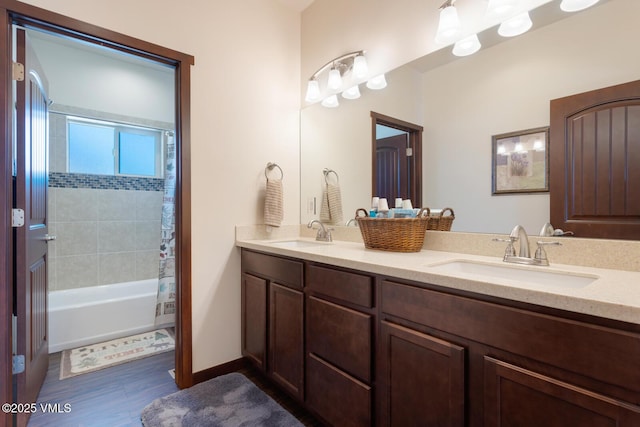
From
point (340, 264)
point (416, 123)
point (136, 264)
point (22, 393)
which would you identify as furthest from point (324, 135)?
point (136, 264)

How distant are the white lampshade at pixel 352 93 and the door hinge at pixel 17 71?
180cm

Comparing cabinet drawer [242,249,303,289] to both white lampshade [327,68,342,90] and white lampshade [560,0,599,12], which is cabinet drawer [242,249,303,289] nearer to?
white lampshade [327,68,342,90]

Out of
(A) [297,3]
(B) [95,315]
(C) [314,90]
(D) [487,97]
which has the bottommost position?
(B) [95,315]

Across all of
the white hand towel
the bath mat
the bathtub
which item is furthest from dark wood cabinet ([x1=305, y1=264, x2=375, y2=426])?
the bathtub

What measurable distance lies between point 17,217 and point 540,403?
7.26 feet

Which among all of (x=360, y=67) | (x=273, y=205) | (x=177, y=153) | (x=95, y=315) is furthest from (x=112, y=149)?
(x=360, y=67)

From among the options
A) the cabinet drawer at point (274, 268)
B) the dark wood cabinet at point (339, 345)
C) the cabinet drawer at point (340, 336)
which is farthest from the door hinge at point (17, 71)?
the cabinet drawer at point (340, 336)

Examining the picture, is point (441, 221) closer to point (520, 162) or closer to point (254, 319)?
point (520, 162)

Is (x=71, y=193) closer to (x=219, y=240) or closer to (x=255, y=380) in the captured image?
(x=219, y=240)

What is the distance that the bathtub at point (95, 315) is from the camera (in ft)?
7.82

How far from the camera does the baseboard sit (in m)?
1.99

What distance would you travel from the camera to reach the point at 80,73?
2.95m

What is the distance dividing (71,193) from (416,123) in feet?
10.7

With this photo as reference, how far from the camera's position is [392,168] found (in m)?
1.89
